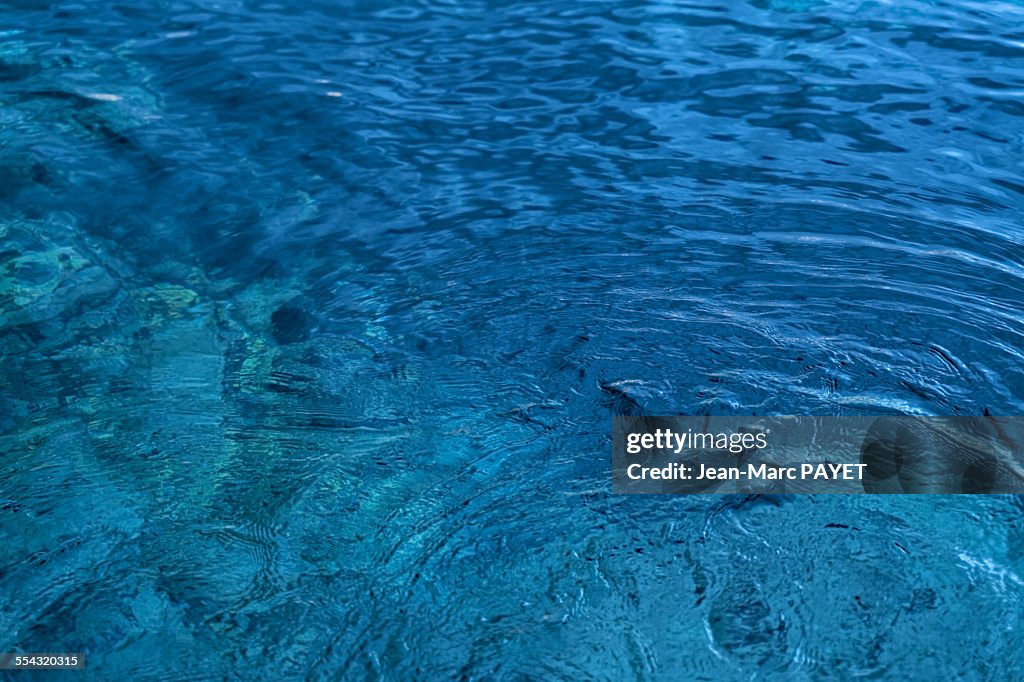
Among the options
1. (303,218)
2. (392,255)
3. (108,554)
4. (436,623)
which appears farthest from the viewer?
(303,218)

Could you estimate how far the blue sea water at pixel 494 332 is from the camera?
2.81m

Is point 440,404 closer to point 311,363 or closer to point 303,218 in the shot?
point 311,363

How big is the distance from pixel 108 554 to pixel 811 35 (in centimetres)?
568

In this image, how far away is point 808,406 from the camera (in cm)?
348

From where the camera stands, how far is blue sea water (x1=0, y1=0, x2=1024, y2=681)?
2.81 metres

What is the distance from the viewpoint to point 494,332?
156 inches

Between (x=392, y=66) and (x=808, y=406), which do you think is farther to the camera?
(x=392, y=66)

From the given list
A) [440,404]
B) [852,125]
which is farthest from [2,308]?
[852,125]

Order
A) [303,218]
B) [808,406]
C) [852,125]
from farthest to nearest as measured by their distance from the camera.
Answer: [852,125]
[303,218]
[808,406]

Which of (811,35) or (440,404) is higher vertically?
(811,35)

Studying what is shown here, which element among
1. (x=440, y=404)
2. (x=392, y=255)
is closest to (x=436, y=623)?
(x=440, y=404)

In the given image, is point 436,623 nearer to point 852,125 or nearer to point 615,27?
point 852,125

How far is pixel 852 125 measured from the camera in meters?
5.46

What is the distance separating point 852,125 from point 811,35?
144 centimetres
